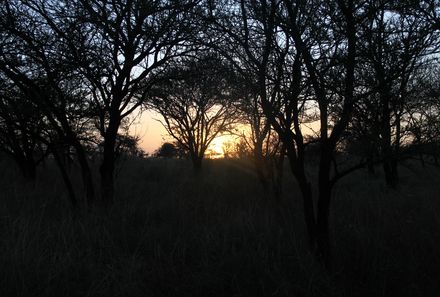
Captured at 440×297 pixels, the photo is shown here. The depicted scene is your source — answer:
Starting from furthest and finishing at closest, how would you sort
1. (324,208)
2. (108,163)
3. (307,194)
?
(108,163)
(307,194)
(324,208)

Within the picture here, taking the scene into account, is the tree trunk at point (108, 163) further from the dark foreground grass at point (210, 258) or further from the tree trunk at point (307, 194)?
the tree trunk at point (307, 194)

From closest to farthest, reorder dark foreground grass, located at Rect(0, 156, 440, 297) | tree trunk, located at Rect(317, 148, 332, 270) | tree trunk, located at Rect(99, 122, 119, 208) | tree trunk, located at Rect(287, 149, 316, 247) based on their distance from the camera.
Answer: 1. dark foreground grass, located at Rect(0, 156, 440, 297)
2. tree trunk, located at Rect(317, 148, 332, 270)
3. tree trunk, located at Rect(287, 149, 316, 247)
4. tree trunk, located at Rect(99, 122, 119, 208)

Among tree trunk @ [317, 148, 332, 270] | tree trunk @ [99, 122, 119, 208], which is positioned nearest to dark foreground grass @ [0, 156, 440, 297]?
tree trunk @ [317, 148, 332, 270]

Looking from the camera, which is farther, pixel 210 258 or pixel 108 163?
pixel 108 163

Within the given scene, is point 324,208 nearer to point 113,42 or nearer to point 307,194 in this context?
point 307,194

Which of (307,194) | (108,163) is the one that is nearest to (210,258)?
(307,194)

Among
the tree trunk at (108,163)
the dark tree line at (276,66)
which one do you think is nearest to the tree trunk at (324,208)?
the dark tree line at (276,66)

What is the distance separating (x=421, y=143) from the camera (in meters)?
3.99

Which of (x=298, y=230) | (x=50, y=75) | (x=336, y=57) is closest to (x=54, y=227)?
(x=50, y=75)

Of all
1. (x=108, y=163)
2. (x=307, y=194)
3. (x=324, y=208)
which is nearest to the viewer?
(x=324, y=208)

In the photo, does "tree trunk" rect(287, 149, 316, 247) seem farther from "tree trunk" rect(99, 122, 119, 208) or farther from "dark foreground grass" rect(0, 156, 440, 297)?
"tree trunk" rect(99, 122, 119, 208)

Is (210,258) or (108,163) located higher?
A: (108,163)

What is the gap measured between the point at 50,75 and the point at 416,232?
21.1 ft

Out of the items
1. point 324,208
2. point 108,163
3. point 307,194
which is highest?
point 108,163
